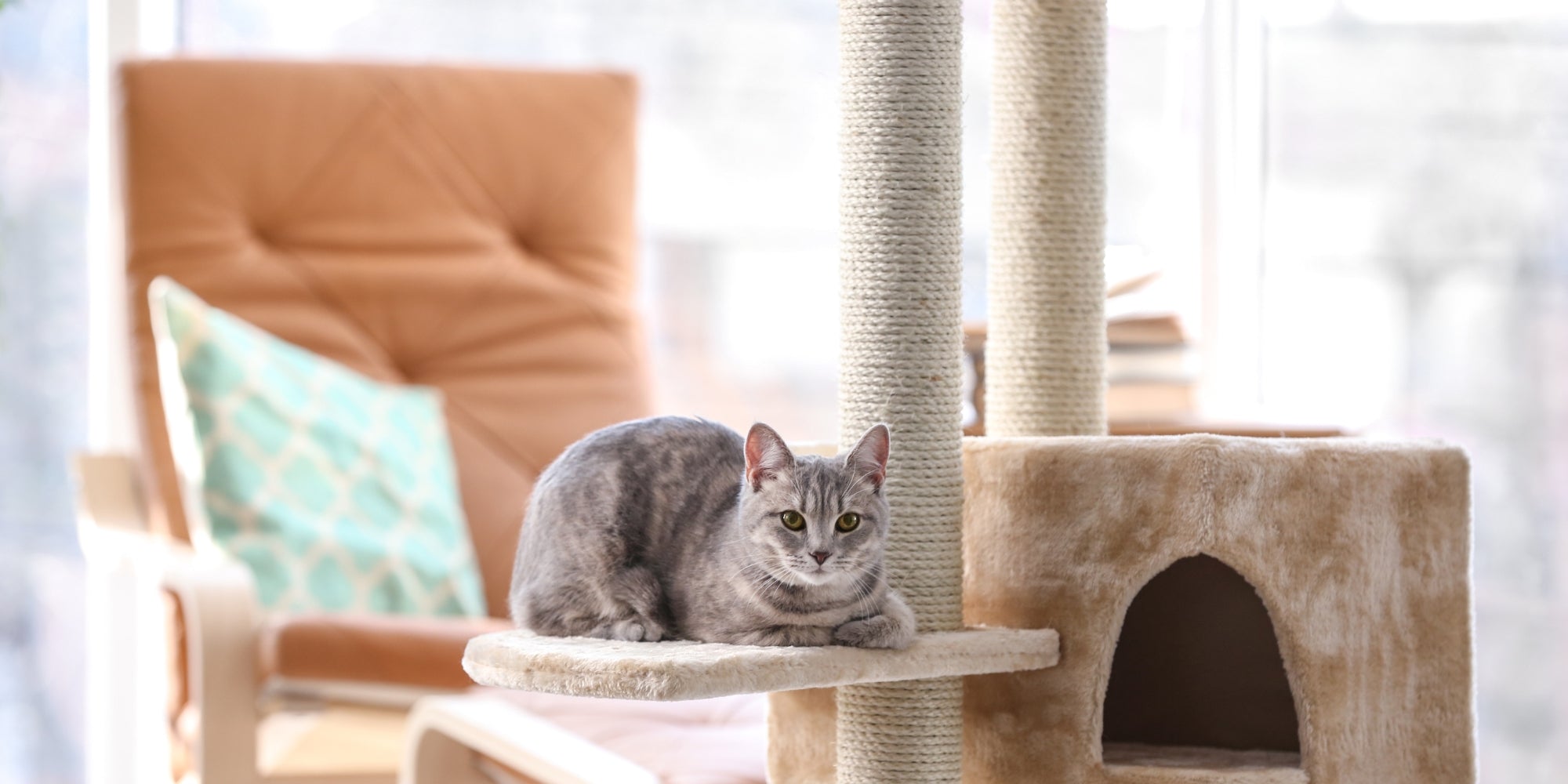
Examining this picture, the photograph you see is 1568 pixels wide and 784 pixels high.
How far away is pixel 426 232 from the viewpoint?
81.3 inches

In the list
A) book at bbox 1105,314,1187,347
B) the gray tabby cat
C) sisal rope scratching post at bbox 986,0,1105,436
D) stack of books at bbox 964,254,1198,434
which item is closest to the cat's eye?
the gray tabby cat

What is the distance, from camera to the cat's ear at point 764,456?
3.06 ft

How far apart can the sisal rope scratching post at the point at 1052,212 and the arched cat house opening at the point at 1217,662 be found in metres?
0.16

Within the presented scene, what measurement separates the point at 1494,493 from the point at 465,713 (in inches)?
59.4

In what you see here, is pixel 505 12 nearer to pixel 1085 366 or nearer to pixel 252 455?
pixel 252 455

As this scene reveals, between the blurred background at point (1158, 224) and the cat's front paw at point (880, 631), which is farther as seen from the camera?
the blurred background at point (1158, 224)

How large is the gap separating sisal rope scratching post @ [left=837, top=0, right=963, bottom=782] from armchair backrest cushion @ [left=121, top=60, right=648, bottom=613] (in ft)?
3.35

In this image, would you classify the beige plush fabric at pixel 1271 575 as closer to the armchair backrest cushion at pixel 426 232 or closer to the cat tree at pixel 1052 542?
the cat tree at pixel 1052 542

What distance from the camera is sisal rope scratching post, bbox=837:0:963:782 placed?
107cm

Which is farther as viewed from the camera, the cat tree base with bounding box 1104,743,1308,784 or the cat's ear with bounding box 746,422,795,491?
the cat tree base with bounding box 1104,743,1308,784

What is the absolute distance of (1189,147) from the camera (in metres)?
2.46

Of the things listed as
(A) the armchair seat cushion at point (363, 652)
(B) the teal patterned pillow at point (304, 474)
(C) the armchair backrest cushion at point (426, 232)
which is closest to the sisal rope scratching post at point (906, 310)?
(A) the armchair seat cushion at point (363, 652)

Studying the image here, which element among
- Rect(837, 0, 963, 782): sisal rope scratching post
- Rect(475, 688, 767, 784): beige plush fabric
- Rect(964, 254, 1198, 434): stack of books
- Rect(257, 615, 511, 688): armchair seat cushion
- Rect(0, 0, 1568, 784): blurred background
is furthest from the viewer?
Rect(0, 0, 1568, 784): blurred background

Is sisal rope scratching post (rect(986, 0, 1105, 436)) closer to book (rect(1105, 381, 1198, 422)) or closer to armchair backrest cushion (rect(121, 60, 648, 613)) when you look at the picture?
book (rect(1105, 381, 1198, 422))
